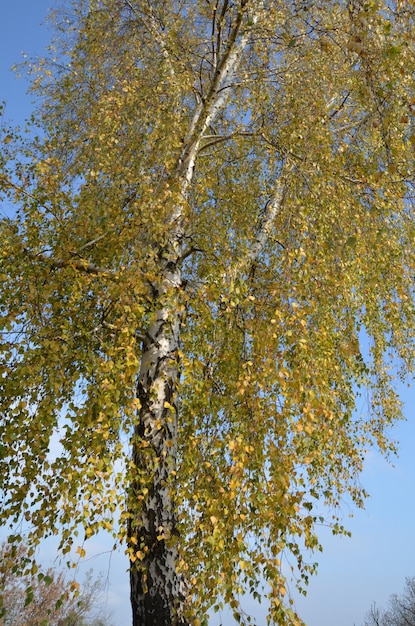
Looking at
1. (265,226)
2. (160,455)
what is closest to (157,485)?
(160,455)

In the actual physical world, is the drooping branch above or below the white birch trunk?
above

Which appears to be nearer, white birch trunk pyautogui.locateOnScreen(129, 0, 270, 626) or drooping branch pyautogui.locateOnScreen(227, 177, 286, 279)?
white birch trunk pyautogui.locateOnScreen(129, 0, 270, 626)

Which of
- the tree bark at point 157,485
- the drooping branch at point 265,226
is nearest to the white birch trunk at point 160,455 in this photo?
the tree bark at point 157,485

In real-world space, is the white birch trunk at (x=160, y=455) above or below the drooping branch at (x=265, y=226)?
below

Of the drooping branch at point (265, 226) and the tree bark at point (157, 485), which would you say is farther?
the drooping branch at point (265, 226)

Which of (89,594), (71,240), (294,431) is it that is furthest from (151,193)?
(89,594)

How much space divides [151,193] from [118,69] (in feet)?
12.0

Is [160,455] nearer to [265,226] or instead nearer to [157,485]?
[157,485]

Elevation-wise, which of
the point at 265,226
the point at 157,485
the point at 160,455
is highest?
the point at 265,226

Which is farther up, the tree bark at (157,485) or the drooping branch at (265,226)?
the drooping branch at (265,226)

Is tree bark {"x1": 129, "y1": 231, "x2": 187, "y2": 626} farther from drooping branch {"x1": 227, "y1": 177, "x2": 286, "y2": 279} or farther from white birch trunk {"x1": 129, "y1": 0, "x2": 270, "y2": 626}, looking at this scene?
drooping branch {"x1": 227, "y1": 177, "x2": 286, "y2": 279}

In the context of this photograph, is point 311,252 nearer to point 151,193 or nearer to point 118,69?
point 151,193

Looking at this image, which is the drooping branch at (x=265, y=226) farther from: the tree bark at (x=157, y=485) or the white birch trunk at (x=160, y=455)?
the tree bark at (x=157, y=485)

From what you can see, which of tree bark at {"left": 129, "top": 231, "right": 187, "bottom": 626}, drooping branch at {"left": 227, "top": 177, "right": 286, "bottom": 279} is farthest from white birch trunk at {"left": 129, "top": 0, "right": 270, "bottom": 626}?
drooping branch at {"left": 227, "top": 177, "right": 286, "bottom": 279}
